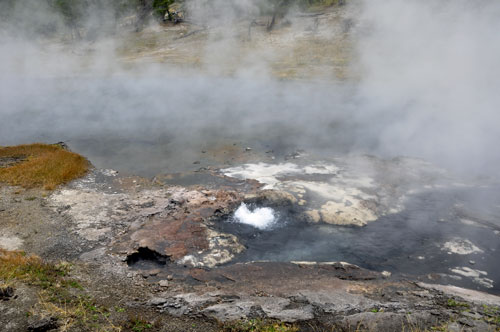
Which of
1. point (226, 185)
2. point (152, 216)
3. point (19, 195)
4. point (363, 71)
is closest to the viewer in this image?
point (152, 216)

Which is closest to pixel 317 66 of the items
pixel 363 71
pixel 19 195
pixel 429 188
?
pixel 363 71

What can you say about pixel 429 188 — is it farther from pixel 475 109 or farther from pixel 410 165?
pixel 475 109

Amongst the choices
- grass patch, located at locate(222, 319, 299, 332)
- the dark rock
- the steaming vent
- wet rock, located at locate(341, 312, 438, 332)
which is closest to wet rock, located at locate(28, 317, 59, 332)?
the dark rock

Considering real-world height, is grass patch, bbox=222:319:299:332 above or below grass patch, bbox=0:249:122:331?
below

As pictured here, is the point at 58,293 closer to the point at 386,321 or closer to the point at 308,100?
the point at 386,321

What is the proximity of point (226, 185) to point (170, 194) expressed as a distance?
1.26m

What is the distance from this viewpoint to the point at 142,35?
25469mm

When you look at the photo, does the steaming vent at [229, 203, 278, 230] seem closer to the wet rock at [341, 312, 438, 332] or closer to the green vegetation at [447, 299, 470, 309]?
the wet rock at [341, 312, 438, 332]

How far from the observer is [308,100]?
15.0 metres

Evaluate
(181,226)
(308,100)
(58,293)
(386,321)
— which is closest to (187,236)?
(181,226)

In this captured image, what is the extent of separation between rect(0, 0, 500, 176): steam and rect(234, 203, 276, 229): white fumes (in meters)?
3.28

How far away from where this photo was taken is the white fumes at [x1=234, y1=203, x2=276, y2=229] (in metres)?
6.30

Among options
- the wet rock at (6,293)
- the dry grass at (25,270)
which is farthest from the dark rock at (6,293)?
the dry grass at (25,270)

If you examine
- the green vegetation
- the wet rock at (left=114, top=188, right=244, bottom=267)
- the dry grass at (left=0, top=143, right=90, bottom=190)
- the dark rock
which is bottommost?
the green vegetation
